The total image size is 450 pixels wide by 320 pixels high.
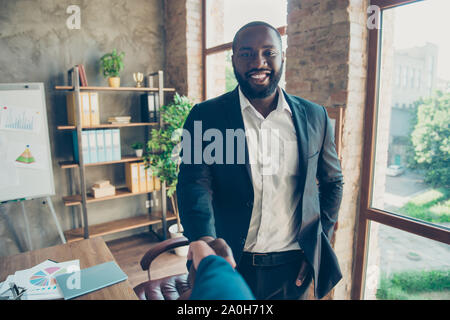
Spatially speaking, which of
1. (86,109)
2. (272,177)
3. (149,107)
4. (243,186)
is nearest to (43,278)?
(243,186)

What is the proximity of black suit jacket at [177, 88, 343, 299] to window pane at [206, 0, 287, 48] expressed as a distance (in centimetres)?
166

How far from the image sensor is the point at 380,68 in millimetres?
2033

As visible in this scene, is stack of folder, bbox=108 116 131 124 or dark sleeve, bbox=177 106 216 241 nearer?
dark sleeve, bbox=177 106 216 241

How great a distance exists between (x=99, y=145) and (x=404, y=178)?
2.92 meters

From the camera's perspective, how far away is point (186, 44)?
3.67 m

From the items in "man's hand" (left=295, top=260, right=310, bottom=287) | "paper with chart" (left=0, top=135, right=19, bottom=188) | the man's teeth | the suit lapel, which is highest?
the man's teeth

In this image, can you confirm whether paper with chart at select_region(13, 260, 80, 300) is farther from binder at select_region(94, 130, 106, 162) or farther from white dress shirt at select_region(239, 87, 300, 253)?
binder at select_region(94, 130, 106, 162)

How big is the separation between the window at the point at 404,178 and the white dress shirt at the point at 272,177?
1057mm

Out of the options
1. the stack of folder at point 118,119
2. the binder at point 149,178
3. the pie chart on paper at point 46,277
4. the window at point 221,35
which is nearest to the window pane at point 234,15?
the window at point 221,35

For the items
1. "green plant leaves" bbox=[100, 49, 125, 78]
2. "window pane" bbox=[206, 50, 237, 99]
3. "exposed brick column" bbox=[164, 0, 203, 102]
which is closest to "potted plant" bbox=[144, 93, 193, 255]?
"exposed brick column" bbox=[164, 0, 203, 102]

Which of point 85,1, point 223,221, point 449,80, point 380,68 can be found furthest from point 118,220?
point 449,80

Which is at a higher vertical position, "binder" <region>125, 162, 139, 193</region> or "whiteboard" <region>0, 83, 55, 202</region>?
"whiteboard" <region>0, 83, 55, 202</region>

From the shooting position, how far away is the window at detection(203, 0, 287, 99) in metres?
3.24

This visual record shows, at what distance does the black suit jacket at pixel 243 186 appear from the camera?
46.4 inches
